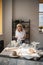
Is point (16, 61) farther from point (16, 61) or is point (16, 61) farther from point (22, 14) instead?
point (22, 14)

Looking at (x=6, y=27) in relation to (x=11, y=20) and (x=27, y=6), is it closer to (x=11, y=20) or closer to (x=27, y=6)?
(x=11, y=20)

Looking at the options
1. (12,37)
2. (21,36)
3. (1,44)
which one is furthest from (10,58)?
(12,37)

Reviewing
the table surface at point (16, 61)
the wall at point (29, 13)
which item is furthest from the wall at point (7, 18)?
the table surface at point (16, 61)

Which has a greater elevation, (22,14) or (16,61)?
(22,14)

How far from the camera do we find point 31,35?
19.9ft

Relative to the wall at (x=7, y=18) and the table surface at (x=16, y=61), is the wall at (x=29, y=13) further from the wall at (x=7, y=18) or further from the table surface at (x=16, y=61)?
the table surface at (x=16, y=61)

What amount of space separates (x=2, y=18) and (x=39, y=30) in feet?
5.66

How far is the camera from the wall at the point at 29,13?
5977 millimetres

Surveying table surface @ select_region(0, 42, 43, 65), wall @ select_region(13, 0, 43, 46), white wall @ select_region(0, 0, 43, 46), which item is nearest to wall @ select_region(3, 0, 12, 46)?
white wall @ select_region(0, 0, 43, 46)

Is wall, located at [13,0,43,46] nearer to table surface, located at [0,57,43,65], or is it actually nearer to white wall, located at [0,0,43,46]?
white wall, located at [0,0,43,46]

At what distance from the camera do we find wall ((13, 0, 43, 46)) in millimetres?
5977

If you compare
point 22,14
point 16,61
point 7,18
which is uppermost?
point 22,14

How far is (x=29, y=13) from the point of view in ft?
19.8

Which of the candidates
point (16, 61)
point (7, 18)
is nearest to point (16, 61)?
point (16, 61)
